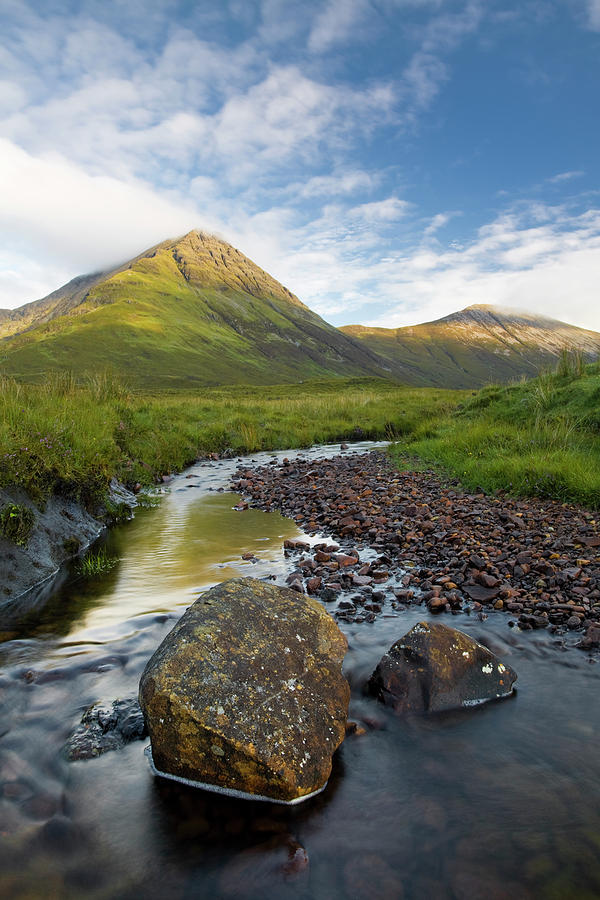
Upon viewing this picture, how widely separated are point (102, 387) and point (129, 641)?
1541 cm

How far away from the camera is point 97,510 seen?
441 inches

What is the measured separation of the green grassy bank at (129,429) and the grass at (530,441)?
786 centimetres

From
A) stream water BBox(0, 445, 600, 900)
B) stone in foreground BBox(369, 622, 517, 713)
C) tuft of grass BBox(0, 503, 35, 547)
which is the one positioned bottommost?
stream water BBox(0, 445, 600, 900)

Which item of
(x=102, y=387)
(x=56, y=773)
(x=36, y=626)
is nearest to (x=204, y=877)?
(x=56, y=773)

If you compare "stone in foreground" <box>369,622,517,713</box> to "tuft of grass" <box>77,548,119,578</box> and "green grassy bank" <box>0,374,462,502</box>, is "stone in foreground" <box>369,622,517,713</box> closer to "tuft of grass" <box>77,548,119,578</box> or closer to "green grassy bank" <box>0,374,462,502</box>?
"tuft of grass" <box>77,548,119,578</box>

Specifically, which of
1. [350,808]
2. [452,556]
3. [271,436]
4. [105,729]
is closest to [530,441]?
[452,556]

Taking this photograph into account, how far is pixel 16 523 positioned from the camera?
7.65 metres

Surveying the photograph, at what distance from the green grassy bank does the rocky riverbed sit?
14.0 ft

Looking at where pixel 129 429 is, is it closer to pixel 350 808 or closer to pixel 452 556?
pixel 452 556

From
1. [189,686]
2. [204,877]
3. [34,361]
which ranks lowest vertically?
[204,877]

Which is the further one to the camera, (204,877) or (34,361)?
(34,361)

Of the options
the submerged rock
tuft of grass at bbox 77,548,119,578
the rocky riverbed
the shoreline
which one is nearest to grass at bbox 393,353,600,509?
the rocky riverbed

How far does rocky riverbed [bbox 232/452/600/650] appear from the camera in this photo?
638 centimetres

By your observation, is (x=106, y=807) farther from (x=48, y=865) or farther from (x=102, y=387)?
(x=102, y=387)
